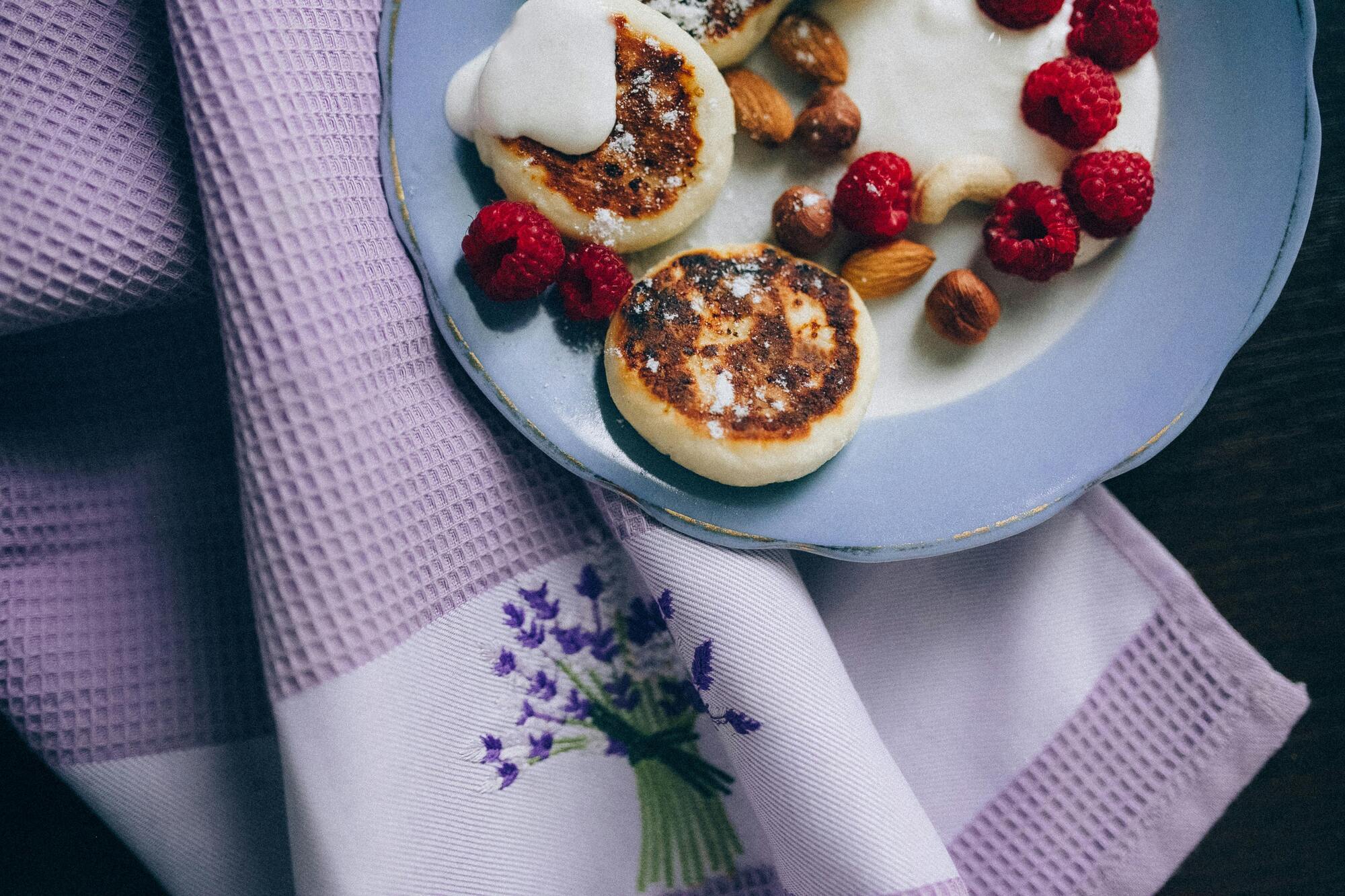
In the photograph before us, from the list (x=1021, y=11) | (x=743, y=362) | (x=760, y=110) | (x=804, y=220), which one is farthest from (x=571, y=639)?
(x=1021, y=11)

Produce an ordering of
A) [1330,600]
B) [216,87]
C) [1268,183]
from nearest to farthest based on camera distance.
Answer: [216,87] < [1268,183] < [1330,600]

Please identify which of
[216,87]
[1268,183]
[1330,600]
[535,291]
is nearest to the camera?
[216,87]

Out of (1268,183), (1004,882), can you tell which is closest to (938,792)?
(1004,882)

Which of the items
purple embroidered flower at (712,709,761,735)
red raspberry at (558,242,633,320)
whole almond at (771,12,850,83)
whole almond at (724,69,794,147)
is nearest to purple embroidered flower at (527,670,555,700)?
purple embroidered flower at (712,709,761,735)

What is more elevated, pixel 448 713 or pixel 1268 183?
pixel 1268 183

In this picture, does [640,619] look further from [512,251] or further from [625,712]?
[512,251]

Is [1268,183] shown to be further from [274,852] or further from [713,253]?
[274,852]

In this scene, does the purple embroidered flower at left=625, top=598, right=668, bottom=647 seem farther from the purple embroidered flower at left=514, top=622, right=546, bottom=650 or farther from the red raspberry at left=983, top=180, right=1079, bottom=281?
the red raspberry at left=983, top=180, right=1079, bottom=281
